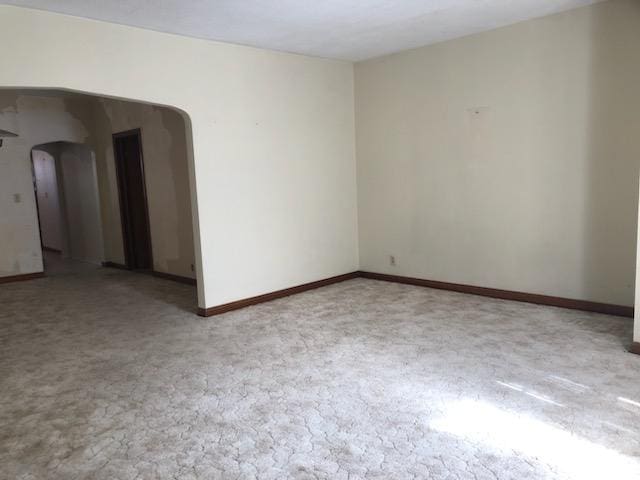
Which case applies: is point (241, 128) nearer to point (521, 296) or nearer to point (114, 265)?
point (521, 296)

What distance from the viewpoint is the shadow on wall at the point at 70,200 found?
26.2ft

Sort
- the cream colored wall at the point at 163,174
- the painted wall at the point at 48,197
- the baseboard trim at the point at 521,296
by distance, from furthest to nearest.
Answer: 1. the painted wall at the point at 48,197
2. the cream colored wall at the point at 163,174
3. the baseboard trim at the point at 521,296

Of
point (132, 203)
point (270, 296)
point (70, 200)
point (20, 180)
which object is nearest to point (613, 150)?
point (270, 296)

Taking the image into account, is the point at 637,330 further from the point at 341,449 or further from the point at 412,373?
the point at 341,449

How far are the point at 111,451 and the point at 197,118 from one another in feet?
9.95

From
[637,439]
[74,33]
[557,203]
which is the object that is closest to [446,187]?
[557,203]

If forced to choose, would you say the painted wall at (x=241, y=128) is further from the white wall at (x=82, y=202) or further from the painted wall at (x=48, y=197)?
the painted wall at (x=48, y=197)

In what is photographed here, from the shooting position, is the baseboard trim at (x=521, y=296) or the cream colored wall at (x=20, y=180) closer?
the baseboard trim at (x=521, y=296)

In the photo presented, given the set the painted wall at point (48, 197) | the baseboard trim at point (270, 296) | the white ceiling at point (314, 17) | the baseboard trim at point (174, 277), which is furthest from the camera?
the painted wall at point (48, 197)

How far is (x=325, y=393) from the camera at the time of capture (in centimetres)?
305

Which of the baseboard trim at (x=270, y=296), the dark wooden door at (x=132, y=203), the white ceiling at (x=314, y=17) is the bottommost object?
the baseboard trim at (x=270, y=296)

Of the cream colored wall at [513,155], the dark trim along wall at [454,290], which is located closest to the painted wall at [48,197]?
the dark trim along wall at [454,290]

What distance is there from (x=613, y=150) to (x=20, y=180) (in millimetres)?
7317

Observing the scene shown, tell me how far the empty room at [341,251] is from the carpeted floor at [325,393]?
0.02 m
